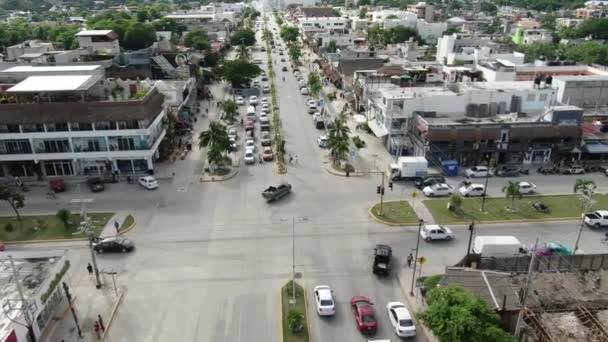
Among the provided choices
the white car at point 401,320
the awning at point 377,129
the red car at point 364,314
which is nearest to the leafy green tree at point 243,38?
the awning at point 377,129

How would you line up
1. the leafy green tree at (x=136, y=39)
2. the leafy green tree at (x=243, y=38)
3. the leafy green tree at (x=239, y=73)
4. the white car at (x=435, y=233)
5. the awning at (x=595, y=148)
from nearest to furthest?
the white car at (x=435, y=233), the awning at (x=595, y=148), the leafy green tree at (x=239, y=73), the leafy green tree at (x=136, y=39), the leafy green tree at (x=243, y=38)

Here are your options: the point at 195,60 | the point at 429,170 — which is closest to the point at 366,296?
the point at 429,170

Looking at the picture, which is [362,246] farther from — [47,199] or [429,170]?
[47,199]

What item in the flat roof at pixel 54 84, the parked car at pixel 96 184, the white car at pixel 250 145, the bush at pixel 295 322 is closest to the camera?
the bush at pixel 295 322

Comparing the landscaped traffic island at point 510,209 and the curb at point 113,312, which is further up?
the curb at point 113,312

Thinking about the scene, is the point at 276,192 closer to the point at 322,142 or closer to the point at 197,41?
the point at 322,142

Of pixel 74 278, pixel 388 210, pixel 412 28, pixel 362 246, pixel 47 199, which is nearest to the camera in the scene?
pixel 74 278

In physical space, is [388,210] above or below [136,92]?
below

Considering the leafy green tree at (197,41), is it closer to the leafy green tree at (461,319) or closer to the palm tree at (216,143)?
the palm tree at (216,143)

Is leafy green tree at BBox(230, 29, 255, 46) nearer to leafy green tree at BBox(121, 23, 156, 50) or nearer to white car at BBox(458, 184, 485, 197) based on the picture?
leafy green tree at BBox(121, 23, 156, 50)
